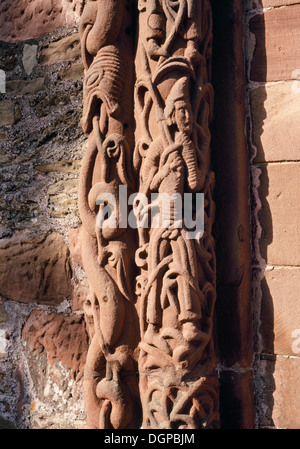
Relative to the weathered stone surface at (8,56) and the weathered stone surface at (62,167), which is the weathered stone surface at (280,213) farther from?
the weathered stone surface at (8,56)

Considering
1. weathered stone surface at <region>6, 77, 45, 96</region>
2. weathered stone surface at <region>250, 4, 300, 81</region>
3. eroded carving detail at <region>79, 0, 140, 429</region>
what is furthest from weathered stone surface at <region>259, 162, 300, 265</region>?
weathered stone surface at <region>6, 77, 45, 96</region>

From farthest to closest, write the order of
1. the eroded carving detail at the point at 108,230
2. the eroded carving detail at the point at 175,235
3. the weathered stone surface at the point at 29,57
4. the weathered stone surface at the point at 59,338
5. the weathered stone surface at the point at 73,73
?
the weathered stone surface at the point at 29,57, the weathered stone surface at the point at 73,73, the weathered stone surface at the point at 59,338, the eroded carving detail at the point at 108,230, the eroded carving detail at the point at 175,235

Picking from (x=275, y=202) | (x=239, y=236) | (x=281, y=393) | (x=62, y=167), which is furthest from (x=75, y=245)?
(x=281, y=393)

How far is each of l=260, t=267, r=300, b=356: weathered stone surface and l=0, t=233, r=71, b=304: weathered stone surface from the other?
67 cm

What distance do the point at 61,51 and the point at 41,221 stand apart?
2.03 feet

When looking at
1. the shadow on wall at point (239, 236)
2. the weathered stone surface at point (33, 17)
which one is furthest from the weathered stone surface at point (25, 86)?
the shadow on wall at point (239, 236)

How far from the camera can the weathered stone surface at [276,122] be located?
1.57 metres

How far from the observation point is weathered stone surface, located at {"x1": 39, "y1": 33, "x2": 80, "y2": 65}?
1915mm

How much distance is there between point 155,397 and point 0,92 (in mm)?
1300

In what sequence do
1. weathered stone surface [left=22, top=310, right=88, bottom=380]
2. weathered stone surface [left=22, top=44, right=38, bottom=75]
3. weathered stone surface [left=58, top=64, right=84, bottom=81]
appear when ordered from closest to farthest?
weathered stone surface [left=22, top=310, right=88, bottom=380] → weathered stone surface [left=58, top=64, right=84, bottom=81] → weathered stone surface [left=22, top=44, right=38, bottom=75]

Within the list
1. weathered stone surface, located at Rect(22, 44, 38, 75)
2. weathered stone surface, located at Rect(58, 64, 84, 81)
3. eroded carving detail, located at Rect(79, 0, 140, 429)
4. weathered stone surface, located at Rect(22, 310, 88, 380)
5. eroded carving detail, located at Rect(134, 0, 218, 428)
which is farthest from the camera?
weathered stone surface, located at Rect(22, 44, 38, 75)

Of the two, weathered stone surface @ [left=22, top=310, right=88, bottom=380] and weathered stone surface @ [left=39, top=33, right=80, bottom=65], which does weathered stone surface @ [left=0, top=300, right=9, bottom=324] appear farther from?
weathered stone surface @ [left=39, top=33, right=80, bottom=65]

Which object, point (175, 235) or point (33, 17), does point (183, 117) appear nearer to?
point (175, 235)

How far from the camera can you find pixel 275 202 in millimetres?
1594
